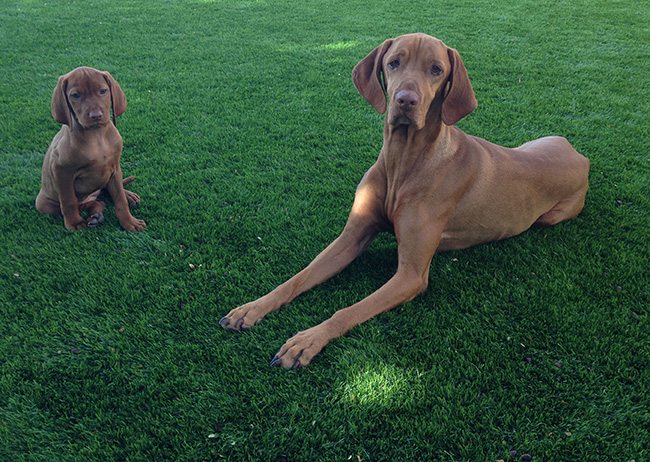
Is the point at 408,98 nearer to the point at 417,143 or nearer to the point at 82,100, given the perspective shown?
the point at 417,143

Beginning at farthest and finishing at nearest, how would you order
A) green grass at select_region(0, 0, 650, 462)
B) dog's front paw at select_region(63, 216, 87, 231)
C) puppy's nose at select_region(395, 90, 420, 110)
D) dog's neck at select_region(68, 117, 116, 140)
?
dog's front paw at select_region(63, 216, 87, 231), dog's neck at select_region(68, 117, 116, 140), puppy's nose at select_region(395, 90, 420, 110), green grass at select_region(0, 0, 650, 462)

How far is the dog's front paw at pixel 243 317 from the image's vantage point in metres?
3.13

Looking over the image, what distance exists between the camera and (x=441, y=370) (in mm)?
2828

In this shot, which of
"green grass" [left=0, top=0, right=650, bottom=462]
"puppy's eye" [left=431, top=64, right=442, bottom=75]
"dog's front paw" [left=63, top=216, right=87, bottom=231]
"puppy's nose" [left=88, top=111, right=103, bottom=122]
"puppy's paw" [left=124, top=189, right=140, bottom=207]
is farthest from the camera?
"puppy's paw" [left=124, top=189, right=140, bottom=207]

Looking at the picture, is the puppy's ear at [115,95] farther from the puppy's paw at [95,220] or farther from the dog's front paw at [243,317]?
the dog's front paw at [243,317]

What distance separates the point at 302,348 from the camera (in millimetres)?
2914

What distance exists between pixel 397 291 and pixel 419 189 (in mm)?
676

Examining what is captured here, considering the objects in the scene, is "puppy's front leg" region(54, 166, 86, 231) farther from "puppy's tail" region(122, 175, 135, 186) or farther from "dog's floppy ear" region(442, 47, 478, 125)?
"dog's floppy ear" region(442, 47, 478, 125)

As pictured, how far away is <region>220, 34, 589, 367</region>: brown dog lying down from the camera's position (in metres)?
3.17

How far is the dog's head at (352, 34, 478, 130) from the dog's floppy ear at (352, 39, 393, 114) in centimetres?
2

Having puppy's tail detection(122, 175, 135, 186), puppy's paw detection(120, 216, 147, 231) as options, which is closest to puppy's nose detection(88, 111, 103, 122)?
puppy's paw detection(120, 216, 147, 231)

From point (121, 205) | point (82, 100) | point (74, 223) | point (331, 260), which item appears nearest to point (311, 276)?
point (331, 260)

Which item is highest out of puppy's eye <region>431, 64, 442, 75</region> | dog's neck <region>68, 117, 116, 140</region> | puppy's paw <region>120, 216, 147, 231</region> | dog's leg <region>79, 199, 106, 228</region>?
puppy's eye <region>431, 64, 442, 75</region>

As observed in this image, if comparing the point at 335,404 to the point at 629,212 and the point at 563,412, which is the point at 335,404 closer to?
the point at 563,412
